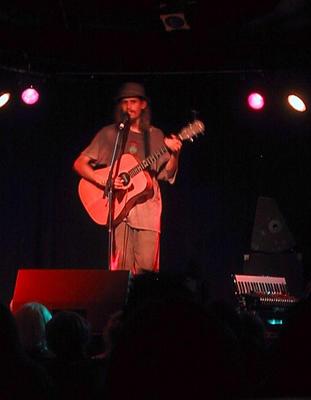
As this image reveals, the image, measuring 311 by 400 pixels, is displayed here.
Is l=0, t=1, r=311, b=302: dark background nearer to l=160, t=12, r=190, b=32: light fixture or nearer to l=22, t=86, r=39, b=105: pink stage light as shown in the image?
l=22, t=86, r=39, b=105: pink stage light

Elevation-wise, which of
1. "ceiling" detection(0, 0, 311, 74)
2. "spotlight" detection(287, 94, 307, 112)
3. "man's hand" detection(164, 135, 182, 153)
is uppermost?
"ceiling" detection(0, 0, 311, 74)

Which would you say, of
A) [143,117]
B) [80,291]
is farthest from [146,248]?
[80,291]

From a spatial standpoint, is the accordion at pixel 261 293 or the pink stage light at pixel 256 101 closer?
the accordion at pixel 261 293

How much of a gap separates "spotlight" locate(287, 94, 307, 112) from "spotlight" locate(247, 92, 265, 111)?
40cm

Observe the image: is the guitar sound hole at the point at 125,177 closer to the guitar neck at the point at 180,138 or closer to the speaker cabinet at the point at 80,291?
the guitar neck at the point at 180,138

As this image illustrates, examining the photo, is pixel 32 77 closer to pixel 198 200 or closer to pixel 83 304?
pixel 198 200

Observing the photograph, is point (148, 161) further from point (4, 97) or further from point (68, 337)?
point (68, 337)

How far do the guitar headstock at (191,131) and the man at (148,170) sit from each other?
107mm

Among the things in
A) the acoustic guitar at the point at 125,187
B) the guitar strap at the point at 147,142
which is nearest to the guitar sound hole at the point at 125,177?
the acoustic guitar at the point at 125,187

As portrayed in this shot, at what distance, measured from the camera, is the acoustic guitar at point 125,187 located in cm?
744

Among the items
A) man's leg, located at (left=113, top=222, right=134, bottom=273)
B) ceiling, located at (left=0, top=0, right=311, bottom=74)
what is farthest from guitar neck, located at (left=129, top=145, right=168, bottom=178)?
ceiling, located at (left=0, top=0, right=311, bottom=74)

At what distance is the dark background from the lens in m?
7.34

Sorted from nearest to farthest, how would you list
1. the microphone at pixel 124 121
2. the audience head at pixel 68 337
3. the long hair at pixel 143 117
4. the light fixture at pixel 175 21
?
the audience head at pixel 68 337, the light fixture at pixel 175 21, the microphone at pixel 124 121, the long hair at pixel 143 117

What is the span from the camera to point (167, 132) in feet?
25.3
